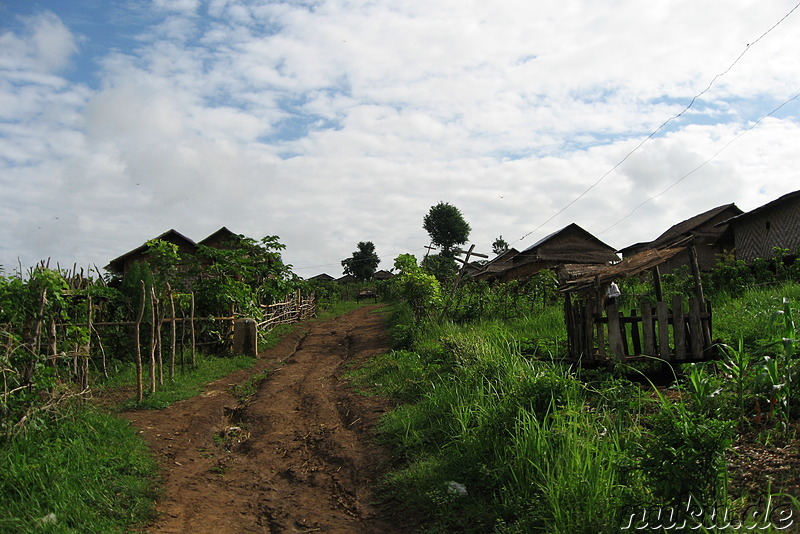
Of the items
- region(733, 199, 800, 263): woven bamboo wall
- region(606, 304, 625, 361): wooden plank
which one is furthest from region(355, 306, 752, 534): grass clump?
region(733, 199, 800, 263): woven bamboo wall

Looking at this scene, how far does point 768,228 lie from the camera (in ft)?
71.1

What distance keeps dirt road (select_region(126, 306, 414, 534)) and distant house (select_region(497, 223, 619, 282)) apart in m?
23.6

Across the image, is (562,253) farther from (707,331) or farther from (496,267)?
(707,331)

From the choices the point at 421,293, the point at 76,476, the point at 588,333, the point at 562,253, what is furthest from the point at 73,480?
the point at 562,253

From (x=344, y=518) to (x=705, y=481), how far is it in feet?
9.80

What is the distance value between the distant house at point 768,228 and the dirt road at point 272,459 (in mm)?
17907

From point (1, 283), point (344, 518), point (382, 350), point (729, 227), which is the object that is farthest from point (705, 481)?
point (729, 227)

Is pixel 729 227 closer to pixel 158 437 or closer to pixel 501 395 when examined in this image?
pixel 501 395

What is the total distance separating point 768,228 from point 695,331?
1891 cm

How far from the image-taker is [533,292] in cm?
1459

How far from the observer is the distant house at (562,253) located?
32.6 metres

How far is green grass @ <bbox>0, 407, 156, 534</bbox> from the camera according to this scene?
4.25m

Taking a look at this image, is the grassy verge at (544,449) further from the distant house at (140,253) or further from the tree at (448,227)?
the tree at (448,227)

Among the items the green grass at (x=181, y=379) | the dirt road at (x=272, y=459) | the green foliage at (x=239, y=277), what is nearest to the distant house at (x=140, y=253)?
the green foliage at (x=239, y=277)
